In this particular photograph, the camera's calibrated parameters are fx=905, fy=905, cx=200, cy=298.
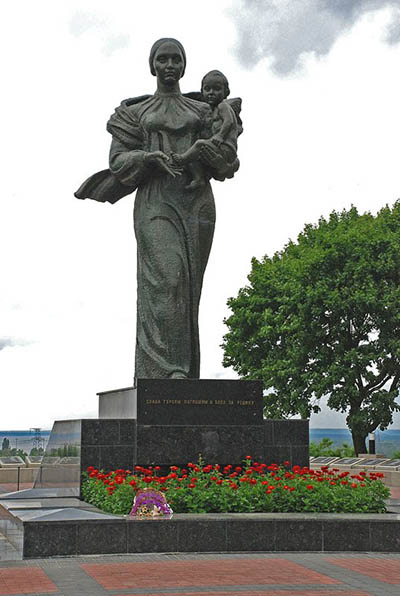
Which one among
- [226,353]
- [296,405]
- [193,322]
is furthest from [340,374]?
[193,322]

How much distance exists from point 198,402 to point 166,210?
9.81 feet

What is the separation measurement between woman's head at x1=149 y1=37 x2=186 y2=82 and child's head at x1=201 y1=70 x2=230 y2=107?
45 cm

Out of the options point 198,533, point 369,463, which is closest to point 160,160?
point 198,533

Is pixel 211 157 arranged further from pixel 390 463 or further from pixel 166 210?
pixel 390 463

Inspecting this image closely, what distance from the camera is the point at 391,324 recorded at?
100ft

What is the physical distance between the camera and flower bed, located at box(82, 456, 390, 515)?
1084cm

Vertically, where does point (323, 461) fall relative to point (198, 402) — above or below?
below

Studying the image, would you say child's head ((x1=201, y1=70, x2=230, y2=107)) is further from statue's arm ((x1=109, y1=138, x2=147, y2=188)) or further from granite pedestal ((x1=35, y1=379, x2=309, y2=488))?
granite pedestal ((x1=35, y1=379, x2=309, y2=488))

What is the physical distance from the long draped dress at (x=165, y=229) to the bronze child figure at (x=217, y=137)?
187 millimetres

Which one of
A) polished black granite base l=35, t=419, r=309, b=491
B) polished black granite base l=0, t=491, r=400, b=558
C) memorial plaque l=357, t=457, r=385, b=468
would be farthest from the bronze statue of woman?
memorial plaque l=357, t=457, r=385, b=468

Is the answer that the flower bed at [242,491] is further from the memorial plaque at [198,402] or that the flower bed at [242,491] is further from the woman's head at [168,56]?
the woman's head at [168,56]

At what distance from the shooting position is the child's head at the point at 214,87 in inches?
556

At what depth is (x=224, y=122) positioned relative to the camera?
1374cm

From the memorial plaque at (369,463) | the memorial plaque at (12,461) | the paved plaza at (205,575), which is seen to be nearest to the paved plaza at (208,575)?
the paved plaza at (205,575)
